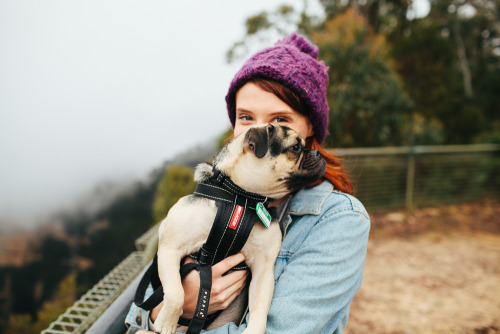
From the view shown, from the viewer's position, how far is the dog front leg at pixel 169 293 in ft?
5.42

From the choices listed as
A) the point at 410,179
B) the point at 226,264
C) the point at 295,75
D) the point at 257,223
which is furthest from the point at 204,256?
the point at 410,179

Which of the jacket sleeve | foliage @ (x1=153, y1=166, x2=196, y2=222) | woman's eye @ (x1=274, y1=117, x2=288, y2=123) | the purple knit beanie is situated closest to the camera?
the jacket sleeve

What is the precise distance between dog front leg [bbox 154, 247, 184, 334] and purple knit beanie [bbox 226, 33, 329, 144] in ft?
4.18

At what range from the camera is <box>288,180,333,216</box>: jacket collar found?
1.81 metres

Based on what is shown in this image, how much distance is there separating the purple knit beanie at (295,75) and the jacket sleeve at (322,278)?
2.46 feet

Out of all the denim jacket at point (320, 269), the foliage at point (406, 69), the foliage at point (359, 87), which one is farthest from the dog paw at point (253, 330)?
the foliage at point (359, 87)

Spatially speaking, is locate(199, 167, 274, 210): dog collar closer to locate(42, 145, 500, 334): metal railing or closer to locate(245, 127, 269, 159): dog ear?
locate(245, 127, 269, 159): dog ear

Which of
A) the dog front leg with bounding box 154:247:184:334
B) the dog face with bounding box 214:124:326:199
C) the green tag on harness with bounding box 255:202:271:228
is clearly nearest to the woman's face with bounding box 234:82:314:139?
the dog face with bounding box 214:124:326:199

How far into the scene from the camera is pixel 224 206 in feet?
5.74

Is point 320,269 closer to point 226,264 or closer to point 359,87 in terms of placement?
point 226,264

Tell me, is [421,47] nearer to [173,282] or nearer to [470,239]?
[470,239]

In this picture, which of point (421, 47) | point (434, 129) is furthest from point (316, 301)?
point (421, 47)

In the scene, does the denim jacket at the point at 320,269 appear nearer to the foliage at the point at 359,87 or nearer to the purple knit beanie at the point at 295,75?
the purple knit beanie at the point at 295,75

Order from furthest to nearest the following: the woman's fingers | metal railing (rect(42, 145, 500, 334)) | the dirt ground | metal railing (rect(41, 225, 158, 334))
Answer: metal railing (rect(42, 145, 500, 334)), the dirt ground, the woman's fingers, metal railing (rect(41, 225, 158, 334))
